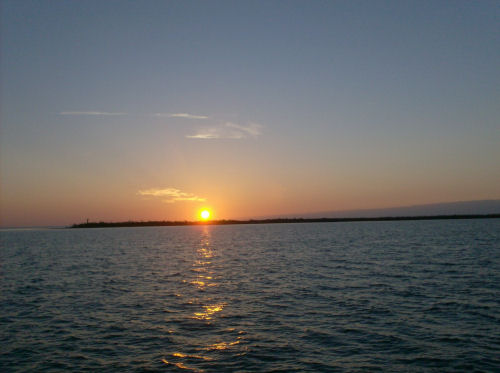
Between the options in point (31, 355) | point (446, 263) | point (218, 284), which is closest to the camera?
point (31, 355)

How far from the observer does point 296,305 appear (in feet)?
85.0

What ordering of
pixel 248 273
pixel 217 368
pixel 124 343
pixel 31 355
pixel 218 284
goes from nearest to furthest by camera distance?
1. pixel 217 368
2. pixel 31 355
3. pixel 124 343
4. pixel 218 284
5. pixel 248 273

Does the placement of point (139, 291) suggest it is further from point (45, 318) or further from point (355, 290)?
point (355, 290)

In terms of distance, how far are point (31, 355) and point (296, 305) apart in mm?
15250

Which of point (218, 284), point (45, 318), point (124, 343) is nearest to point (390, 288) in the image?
point (218, 284)

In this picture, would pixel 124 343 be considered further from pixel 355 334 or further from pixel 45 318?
pixel 355 334

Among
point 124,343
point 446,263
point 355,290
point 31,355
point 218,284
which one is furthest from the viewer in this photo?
point 446,263

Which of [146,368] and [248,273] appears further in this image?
[248,273]

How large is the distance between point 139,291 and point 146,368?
56.2ft

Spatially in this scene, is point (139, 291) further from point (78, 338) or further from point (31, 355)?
point (31, 355)

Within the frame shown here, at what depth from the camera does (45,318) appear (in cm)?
2392

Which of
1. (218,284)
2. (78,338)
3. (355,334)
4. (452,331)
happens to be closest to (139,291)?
(218,284)

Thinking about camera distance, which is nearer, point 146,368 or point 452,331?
point 146,368

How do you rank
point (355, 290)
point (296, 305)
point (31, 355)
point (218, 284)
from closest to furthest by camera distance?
point (31, 355), point (296, 305), point (355, 290), point (218, 284)
